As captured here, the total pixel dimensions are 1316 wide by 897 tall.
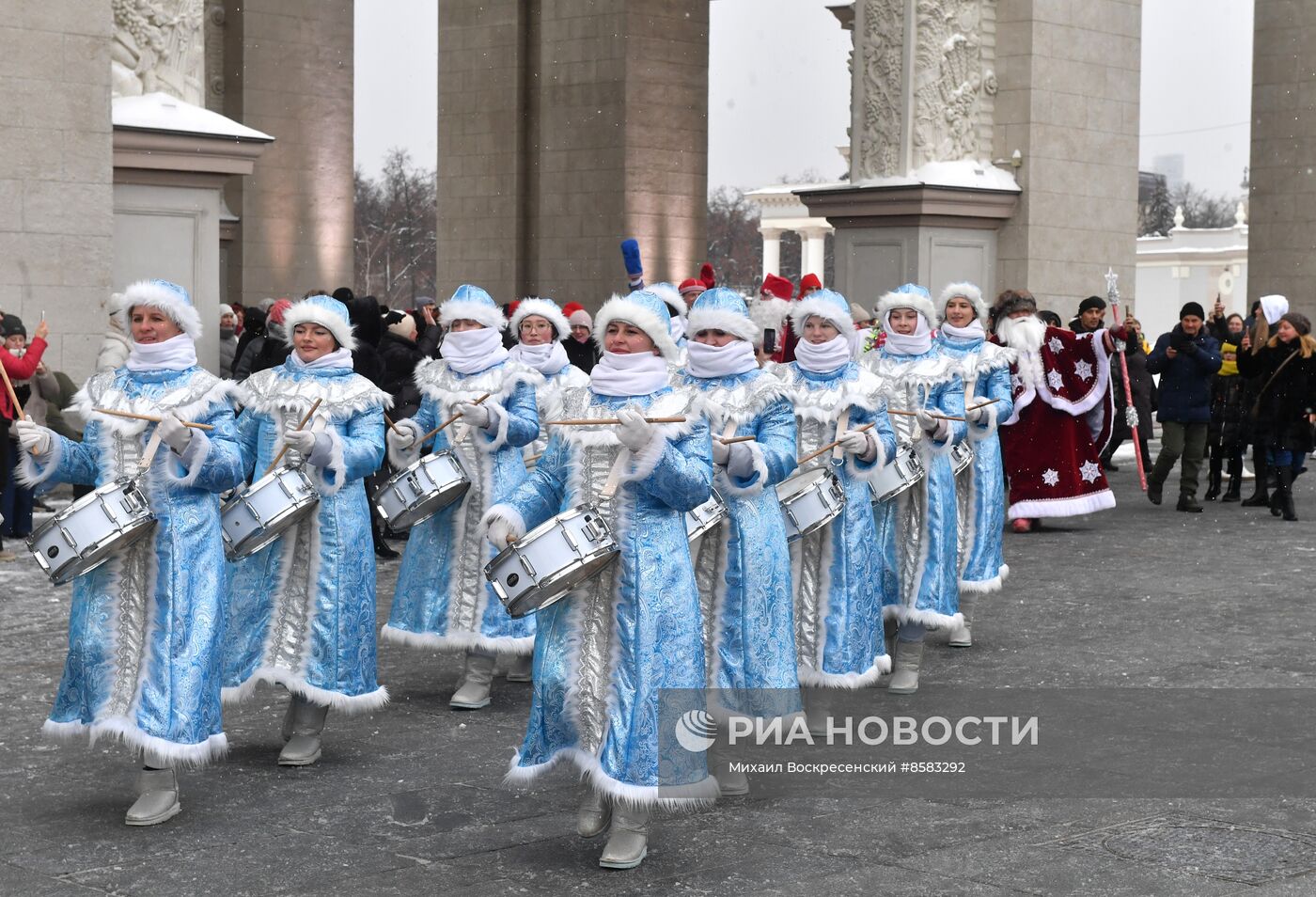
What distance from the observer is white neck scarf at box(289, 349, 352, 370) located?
23.9ft

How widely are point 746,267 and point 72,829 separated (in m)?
75.8

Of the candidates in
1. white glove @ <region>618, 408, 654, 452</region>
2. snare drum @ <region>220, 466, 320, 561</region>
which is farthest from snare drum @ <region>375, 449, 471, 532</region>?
white glove @ <region>618, 408, 654, 452</region>

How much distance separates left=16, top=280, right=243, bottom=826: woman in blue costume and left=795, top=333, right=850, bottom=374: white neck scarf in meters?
2.55

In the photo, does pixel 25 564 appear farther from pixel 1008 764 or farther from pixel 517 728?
pixel 1008 764

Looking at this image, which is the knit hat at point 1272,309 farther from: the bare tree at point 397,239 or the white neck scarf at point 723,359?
the bare tree at point 397,239

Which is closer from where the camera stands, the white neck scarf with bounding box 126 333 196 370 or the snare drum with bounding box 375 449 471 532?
the white neck scarf with bounding box 126 333 196 370

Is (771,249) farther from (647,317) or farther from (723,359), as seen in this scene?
(647,317)

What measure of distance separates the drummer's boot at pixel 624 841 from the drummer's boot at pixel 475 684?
261 cm

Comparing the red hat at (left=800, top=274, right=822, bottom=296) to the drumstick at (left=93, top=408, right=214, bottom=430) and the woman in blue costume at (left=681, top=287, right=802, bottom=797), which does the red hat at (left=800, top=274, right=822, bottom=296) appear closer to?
the woman in blue costume at (left=681, top=287, right=802, bottom=797)

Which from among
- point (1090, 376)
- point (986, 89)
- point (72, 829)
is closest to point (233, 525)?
point (72, 829)

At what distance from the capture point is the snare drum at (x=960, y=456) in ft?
31.2

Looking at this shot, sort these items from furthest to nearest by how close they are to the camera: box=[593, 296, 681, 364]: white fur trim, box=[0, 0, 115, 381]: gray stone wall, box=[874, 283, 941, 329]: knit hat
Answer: box=[0, 0, 115, 381]: gray stone wall < box=[874, 283, 941, 329]: knit hat < box=[593, 296, 681, 364]: white fur trim

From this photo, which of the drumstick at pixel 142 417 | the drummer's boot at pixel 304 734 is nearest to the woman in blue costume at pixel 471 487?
the drummer's boot at pixel 304 734

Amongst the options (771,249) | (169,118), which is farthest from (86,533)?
(771,249)
